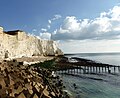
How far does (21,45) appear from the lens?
68.9 m

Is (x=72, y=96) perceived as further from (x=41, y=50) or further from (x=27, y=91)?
(x=41, y=50)

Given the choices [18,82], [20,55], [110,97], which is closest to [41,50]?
[20,55]

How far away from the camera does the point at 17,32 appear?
65.8 meters

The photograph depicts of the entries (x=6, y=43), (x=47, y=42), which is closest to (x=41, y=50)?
(x=47, y=42)

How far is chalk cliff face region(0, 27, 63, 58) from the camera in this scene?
180 ft

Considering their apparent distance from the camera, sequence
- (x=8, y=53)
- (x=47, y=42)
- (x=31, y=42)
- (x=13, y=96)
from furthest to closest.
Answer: (x=47, y=42) < (x=31, y=42) < (x=8, y=53) < (x=13, y=96)

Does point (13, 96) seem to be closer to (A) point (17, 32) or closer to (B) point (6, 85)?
(B) point (6, 85)

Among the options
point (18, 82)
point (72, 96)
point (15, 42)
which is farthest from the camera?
point (15, 42)

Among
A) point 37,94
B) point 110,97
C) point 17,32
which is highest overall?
point 17,32

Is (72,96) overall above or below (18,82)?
below

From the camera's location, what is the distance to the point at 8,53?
56094 millimetres

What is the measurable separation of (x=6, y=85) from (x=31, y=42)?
72.7 m

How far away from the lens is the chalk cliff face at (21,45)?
5493 centimetres

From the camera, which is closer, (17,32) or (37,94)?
(37,94)
